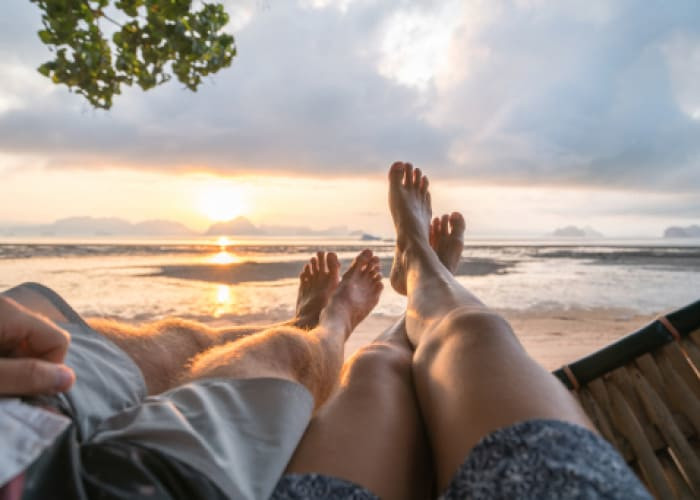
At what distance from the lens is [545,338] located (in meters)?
3.83

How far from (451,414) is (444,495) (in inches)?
7.3

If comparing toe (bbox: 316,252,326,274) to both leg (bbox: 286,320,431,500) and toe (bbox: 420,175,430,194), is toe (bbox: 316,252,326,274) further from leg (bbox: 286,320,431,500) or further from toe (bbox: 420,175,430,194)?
leg (bbox: 286,320,431,500)

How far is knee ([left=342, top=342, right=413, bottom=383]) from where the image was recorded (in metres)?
1.16

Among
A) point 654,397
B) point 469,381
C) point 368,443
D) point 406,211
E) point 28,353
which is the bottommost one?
point 654,397

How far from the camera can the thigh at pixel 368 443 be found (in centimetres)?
78

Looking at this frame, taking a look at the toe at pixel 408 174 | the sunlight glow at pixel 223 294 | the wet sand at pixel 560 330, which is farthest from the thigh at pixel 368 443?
the sunlight glow at pixel 223 294

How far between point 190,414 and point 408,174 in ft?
9.56

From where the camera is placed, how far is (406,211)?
10.0 ft

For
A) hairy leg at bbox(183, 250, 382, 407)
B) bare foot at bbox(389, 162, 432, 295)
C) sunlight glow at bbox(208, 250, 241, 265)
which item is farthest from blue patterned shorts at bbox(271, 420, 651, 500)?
sunlight glow at bbox(208, 250, 241, 265)

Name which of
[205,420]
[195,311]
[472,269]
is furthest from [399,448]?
[472,269]

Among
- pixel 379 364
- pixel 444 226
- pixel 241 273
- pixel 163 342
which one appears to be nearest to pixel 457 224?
pixel 444 226

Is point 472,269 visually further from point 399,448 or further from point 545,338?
point 399,448

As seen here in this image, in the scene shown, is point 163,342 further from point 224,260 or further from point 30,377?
point 224,260

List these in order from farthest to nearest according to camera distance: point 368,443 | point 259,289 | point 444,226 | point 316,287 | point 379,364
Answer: point 259,289 → point 444,226 → point 316,287 → point 379,364 → point 368,443
